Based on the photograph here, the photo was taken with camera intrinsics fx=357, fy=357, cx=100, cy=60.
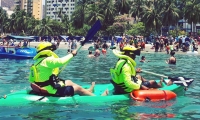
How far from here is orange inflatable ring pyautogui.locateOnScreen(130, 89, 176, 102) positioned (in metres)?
8.86

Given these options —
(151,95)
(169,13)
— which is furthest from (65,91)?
(169,13)

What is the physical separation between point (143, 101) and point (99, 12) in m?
68.7

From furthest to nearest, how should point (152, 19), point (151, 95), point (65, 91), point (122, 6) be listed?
point (122, 6) → point (152, 19) → point (151, 95) → point (65, 91)

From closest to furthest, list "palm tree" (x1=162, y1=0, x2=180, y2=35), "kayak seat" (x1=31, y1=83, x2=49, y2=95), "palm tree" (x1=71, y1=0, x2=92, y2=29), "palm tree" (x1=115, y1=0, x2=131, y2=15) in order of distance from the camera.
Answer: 1. "kayak seat" (x1=31, y1=83, x2=49, y2=95)
2. "palm tree" (x1=162, y1=0, x2=180, y2=35)
3. "palm tree" (x1=115, y1=0, x2=131, y2=15)
4. "palm tree" (x1=71, y1=0, x2=92, y2=29)

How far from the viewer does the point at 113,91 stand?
9.50m

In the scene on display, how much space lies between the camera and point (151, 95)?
9000mm

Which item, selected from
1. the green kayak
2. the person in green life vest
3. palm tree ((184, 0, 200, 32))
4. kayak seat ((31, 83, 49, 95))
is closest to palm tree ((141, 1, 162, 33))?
palm tree ((184, 0, 200, 32))

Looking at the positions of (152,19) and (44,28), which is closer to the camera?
(152,19)

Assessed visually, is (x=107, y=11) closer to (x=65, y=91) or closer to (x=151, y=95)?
(x=151, y=95)

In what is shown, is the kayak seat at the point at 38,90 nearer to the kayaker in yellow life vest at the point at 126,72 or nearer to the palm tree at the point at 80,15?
the kayaker in yellow life vest at the point at 126,72

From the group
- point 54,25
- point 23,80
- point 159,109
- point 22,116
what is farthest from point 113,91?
point 54,25

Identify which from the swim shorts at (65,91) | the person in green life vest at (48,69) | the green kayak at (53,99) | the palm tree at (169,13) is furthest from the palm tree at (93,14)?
the person in green life vest at (48,69)

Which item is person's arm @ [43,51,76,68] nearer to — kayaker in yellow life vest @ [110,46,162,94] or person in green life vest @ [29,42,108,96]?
person in green life vest @ [29,42,108,96]

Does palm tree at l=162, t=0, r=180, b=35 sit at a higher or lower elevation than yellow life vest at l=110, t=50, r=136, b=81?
higher
